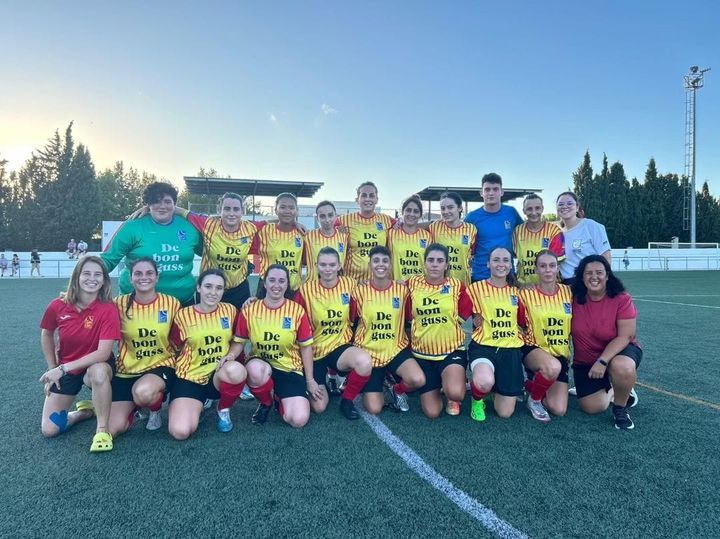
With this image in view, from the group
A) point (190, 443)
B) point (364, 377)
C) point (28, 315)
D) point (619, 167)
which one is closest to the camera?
point (190, 443)

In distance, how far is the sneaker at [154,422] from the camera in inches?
129

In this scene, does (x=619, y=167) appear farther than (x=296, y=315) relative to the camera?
Yes

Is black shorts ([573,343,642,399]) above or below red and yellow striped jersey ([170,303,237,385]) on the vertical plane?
below

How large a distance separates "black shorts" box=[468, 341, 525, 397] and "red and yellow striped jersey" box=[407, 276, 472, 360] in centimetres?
22

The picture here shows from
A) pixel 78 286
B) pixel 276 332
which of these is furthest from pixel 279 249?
pixel 78 286

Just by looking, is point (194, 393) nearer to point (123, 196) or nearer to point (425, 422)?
point (425, 422)

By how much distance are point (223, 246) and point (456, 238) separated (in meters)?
2.30

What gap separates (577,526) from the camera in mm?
2053

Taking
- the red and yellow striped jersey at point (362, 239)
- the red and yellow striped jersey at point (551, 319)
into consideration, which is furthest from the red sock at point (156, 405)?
the red and yellow striped jersey at point (551, 319)

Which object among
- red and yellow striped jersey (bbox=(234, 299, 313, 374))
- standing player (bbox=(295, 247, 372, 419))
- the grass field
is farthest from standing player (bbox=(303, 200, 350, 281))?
the grass field

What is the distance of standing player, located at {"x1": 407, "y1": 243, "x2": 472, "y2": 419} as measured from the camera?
371 cm

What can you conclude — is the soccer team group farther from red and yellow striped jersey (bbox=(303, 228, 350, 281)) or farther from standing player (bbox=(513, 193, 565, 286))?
red and yellow striped jersey (bbox=(303, 228, 350, 281))

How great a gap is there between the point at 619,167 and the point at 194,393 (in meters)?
41.1

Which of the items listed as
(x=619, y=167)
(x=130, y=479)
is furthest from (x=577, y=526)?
(x=619, y=167)
